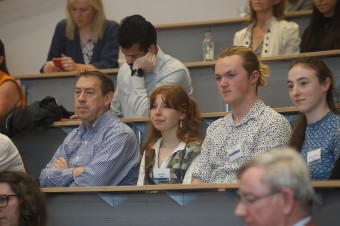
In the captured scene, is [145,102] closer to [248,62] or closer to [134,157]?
[134,157]

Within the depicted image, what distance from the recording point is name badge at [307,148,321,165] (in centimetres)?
342

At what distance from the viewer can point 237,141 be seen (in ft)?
11.9

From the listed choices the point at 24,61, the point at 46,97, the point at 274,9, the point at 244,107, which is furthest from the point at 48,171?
the point at 24,61

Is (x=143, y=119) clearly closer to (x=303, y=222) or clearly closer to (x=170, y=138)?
(x=170, y=138)

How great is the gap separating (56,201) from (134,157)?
65cm

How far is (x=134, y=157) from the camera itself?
4.16 meters

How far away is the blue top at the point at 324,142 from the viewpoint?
3.42 meters

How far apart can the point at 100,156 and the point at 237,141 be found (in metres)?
0.79

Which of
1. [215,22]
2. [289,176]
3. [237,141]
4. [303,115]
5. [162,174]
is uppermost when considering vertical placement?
[289,176]

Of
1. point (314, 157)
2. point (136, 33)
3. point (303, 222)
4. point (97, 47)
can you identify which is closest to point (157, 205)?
point (314, 157)

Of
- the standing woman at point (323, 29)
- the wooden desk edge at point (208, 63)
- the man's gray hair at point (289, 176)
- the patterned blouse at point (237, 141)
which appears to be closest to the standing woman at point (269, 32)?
the standing woman at point (323, 29)

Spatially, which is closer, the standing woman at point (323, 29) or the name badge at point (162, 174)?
the name badge at point (162, 174)

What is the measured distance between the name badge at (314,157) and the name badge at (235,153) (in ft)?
1.02

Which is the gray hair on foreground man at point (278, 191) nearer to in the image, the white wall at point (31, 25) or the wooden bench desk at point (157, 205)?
the wooden bench desk at point (157, 205)
